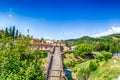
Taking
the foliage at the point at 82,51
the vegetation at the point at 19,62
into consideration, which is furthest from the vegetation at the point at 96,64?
the vegetation at the point at 19,62

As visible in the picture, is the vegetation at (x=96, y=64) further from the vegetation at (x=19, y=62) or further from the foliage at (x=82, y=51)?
the vegetation at (x=19, y=62)

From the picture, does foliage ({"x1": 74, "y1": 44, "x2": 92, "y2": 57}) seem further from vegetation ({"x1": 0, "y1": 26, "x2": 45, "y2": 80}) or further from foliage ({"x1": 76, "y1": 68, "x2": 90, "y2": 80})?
vegetation ({"x1": 0, "y1": 26, "x2": 45, "y2": 80})

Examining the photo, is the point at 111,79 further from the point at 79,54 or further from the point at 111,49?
the point at 111,49

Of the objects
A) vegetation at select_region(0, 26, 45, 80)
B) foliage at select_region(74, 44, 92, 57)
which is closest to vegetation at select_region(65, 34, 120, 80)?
foliage at select_region(74, 44, 92, 57)

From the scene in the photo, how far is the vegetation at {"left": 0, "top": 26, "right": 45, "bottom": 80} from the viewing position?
16406 mm

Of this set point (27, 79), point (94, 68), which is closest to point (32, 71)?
point (27, 79)

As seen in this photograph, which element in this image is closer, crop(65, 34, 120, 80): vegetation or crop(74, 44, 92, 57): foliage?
crop(65, 34, 120, 80): vegetation

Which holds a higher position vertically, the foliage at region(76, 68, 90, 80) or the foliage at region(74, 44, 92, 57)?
the foliage at region(74, 44, 92, 57)

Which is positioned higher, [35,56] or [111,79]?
[35,56]

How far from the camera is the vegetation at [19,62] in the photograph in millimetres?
16406

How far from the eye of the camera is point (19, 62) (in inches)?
695

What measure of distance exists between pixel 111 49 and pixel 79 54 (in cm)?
1628

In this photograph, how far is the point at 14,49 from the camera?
19.1m

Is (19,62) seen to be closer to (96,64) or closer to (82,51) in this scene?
(96,64)
